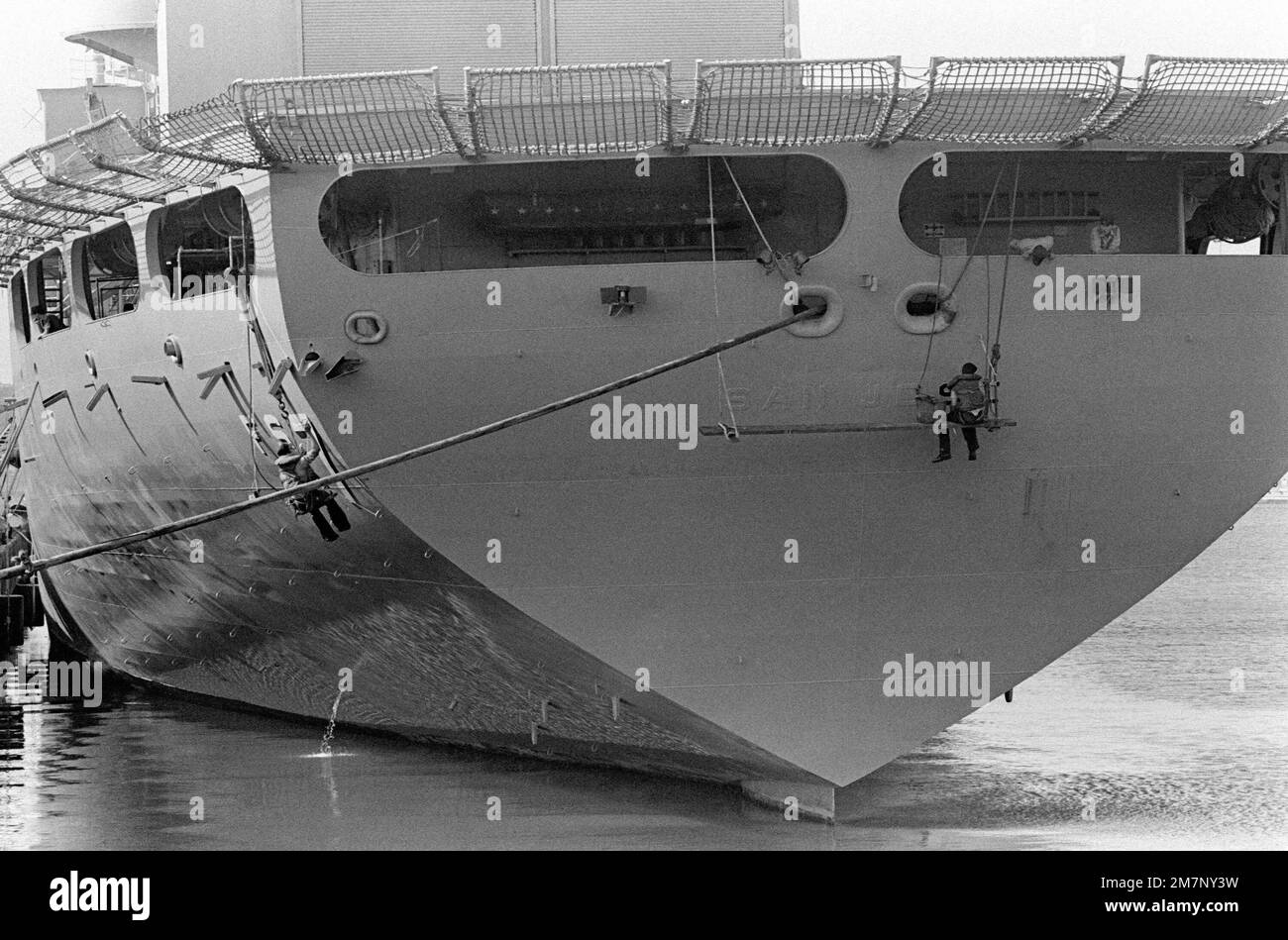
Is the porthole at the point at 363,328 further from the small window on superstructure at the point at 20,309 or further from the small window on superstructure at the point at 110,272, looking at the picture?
the small window on superstructure at the point at 20,309

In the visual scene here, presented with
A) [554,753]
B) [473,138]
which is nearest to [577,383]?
[473,138]

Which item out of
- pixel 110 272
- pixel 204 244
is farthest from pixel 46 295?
pixel 204 244

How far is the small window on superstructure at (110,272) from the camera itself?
18359 millimetres

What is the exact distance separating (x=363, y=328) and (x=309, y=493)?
1.51m

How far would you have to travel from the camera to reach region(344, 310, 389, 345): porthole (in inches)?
503

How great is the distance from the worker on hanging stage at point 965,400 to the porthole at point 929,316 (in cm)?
45

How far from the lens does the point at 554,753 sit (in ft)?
51.7

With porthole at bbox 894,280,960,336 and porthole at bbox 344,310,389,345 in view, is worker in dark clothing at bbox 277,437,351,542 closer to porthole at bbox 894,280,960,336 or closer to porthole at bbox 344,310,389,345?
porthole at bbox 344,310,389,345

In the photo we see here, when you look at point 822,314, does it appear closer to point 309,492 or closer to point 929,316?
point 929,316

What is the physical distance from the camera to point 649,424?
12805 mm

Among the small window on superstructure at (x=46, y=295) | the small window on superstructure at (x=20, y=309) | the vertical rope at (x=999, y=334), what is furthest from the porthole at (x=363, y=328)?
the small window on superstructure at (x=20, y=309)

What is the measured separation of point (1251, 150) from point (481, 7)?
21.0ft

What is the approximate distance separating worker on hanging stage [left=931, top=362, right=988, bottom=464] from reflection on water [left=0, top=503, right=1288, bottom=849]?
361 centimetres
